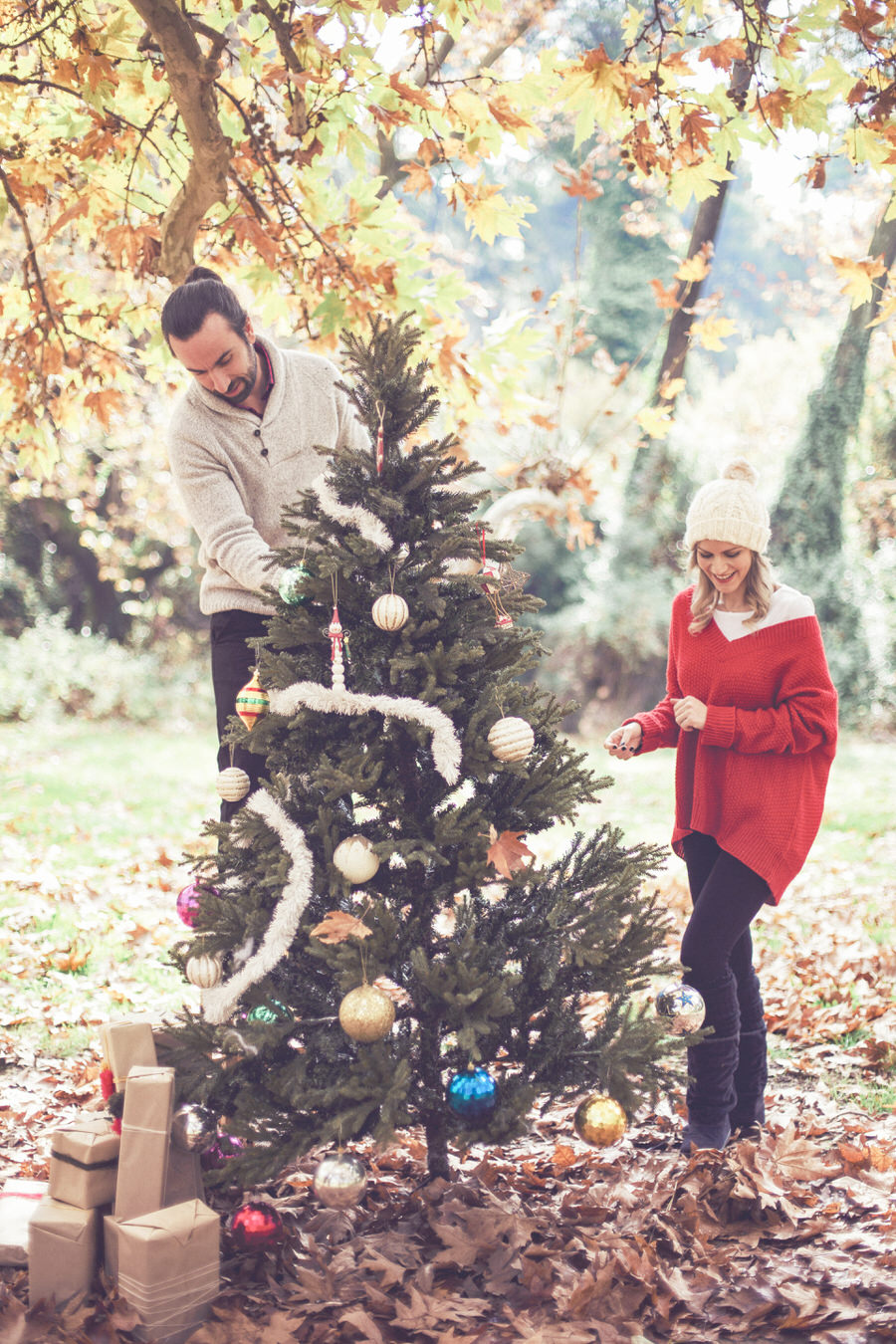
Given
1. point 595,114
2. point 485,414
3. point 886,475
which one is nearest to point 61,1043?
point 485,414

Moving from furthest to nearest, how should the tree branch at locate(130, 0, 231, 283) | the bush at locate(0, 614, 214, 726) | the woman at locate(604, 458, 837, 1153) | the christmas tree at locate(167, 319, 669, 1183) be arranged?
the bush at locate(0, 614, 214, 726)
the tree branch at locate(130, 0, 231, 283)
the woman at locate(604, 458, 837, 1153)
the christmas tree at locate(167, 319, 669, 1183)

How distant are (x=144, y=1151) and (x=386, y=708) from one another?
1.13 meters

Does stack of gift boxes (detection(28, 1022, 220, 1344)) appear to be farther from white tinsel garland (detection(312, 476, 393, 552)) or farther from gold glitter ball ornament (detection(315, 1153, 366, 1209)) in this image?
white tinsel garland (detection(312, 476, 393, 552))

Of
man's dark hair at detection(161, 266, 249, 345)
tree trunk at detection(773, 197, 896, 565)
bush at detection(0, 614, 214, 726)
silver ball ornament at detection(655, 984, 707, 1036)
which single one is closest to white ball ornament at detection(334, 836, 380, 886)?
silver ball ornament at detection(655, 984, 707, 1036)

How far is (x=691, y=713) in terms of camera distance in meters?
2.76

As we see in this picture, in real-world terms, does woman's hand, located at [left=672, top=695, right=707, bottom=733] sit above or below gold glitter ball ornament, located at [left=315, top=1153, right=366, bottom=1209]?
above

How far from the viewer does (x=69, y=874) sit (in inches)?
251

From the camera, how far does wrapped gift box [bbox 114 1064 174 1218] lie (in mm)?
2270

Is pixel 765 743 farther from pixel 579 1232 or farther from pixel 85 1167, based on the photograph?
pixel 85 1167

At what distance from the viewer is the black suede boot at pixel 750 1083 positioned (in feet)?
9.87

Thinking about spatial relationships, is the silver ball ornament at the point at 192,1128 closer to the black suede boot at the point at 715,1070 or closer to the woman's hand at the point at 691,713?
the black suede boot at the point at 715,1070

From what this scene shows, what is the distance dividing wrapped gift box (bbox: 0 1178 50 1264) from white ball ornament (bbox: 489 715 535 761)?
1515 millimetres

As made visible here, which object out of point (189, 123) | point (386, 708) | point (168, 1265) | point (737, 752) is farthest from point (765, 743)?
point (189, 123)

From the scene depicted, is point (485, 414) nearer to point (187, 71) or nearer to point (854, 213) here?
point (187, 71)
